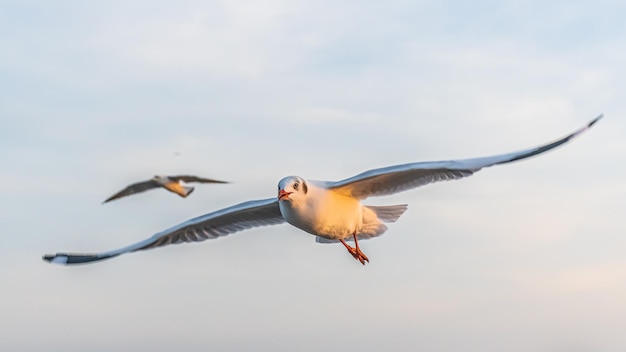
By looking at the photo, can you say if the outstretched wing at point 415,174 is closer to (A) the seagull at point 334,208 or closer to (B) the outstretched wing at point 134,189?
(A) the seagull at point 334,208

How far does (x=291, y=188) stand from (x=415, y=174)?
1755mm

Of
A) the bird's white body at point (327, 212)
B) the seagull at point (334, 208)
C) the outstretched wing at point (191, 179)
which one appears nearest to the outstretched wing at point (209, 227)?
the seagull at point (334, 208)

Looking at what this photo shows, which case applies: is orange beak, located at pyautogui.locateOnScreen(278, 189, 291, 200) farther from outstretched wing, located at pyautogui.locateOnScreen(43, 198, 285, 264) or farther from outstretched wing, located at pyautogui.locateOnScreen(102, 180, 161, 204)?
outstretched wing, located at pyautogui.locateOnScreen(102, 180, 161, 204)

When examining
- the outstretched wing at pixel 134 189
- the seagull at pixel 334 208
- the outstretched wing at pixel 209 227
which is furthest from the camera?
→ the outstretched wing at pixel 134 189

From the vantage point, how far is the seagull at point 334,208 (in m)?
15.0

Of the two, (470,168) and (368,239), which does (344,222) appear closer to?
(368,239)

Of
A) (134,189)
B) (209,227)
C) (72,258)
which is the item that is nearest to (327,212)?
(209,227)

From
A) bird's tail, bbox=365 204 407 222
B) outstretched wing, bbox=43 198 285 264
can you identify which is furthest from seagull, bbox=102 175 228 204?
bird's tail, bbox=365 204 407 222

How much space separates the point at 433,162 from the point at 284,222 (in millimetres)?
3130

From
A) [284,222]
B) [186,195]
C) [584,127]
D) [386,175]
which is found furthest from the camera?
[186,195]

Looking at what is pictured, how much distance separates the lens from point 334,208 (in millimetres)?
15617

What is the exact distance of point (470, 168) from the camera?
14781 mm

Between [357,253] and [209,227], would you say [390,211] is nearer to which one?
[357,253]

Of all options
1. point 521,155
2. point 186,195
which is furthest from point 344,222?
point 186,195
